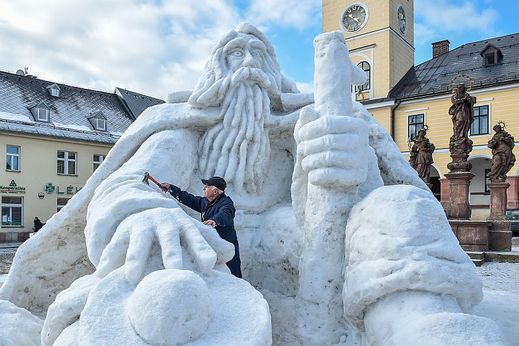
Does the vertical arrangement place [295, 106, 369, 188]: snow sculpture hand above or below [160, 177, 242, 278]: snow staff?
above

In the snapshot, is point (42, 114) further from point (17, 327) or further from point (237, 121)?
point (17, 327)

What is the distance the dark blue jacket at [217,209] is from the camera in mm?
2266

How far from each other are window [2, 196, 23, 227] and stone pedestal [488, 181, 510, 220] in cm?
1621

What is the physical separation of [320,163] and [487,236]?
1016cm

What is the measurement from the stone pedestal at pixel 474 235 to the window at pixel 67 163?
15260mm

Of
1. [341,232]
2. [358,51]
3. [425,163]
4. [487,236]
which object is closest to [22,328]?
[341,232]

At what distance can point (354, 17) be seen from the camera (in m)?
26.4

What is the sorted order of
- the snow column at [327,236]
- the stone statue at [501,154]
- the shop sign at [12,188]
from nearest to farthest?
Result: the snow column at [327,236] → the stone statue at [501,154] → the shop sign at [12,188]

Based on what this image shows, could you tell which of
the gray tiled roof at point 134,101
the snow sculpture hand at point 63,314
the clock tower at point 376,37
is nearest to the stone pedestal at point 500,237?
the snow sculpture hand at point 63,314

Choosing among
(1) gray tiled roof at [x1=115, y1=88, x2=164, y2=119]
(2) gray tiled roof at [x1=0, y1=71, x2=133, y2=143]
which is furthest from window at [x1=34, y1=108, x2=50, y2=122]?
(1) gray tiled roof at [x1=115, y1=88, x2=164, y2=119]

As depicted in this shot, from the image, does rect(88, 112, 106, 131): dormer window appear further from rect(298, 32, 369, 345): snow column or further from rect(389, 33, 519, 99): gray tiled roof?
rect(298, 32, 369, 345): snow column

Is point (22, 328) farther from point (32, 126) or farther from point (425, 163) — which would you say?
point (32, 126)

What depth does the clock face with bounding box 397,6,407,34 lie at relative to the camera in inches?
1040

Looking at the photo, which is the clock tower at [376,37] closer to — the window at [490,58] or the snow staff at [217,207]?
the window at [490,58]
